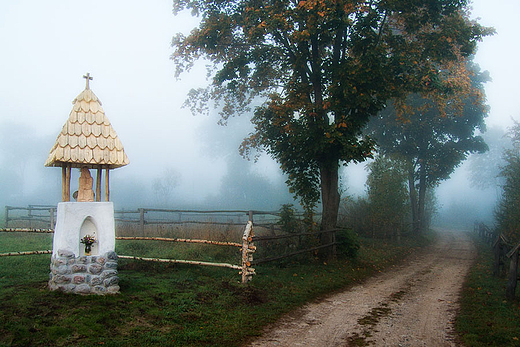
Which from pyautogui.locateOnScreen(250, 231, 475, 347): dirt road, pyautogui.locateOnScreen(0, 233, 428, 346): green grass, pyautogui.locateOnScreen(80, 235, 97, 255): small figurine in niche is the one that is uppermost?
pyautogui.locateOnScreen(80, 235, 97, 255): small figurine in niche

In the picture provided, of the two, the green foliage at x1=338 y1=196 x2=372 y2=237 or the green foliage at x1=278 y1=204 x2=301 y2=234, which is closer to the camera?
the green foliage at x1=278 y1=204 x2=301 y2=234

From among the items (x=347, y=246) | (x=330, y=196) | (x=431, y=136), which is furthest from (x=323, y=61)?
(x=431, y=136)

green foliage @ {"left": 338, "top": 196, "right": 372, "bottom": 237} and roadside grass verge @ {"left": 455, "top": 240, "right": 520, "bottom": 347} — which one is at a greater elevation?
green foliage @ {"left": 338, "top": 196, "right": 372, "bottom": 237}

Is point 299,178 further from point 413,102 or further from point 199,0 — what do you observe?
point 413,102

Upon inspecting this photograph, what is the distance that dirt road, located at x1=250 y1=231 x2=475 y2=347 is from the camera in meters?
6.54

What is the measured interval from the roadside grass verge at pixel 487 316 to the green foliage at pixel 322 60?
528 centimetres

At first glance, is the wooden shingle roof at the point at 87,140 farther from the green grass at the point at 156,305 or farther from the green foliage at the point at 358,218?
the green foliage at the point at 358,218

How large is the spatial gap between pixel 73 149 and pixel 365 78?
9.37 m

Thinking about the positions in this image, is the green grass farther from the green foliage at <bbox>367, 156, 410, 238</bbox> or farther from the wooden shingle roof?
the green foliage at <bbox>367, 156, 410, 238</bbox>

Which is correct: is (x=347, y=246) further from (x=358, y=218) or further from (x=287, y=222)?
(x=358, y=218)

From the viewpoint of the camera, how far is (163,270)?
33.3 ft

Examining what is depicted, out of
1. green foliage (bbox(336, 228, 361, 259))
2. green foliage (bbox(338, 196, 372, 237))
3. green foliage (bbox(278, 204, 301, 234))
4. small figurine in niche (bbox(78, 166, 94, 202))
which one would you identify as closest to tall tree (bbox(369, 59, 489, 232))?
green foliage (bbox(338, 196, 372, 237))

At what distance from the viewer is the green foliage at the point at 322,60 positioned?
13.0m

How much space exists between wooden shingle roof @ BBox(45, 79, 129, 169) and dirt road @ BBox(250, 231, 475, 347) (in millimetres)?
4669
